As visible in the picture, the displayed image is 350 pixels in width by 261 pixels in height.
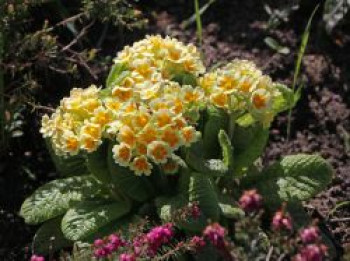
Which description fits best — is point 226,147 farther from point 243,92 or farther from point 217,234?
point 217,234

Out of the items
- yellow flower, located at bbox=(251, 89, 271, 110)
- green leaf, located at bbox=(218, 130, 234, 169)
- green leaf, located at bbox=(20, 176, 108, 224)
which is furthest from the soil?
yellow flower, located at bbox=(251, 89, 271, 110)

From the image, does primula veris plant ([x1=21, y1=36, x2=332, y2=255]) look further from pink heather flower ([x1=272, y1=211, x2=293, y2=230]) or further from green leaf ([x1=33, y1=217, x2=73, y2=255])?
pink heather flower ([x1=272, y1=211, x2=293, y2=230])

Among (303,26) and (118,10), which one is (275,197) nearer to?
(118,10)

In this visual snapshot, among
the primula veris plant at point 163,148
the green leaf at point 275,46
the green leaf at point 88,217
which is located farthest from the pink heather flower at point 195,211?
the green leaf at point 275,46

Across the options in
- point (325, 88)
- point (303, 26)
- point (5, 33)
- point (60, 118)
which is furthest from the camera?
point (303, 26)

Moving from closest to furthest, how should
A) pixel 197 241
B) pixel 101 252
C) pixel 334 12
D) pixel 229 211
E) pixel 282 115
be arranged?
pixel 101 252 → pixel 197 241 → pixel 229 211 → pixel 282 115 → pixel 334 12

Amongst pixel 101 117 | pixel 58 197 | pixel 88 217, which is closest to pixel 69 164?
pixel 58 197

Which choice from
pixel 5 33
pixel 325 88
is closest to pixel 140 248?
pixel 5 33
